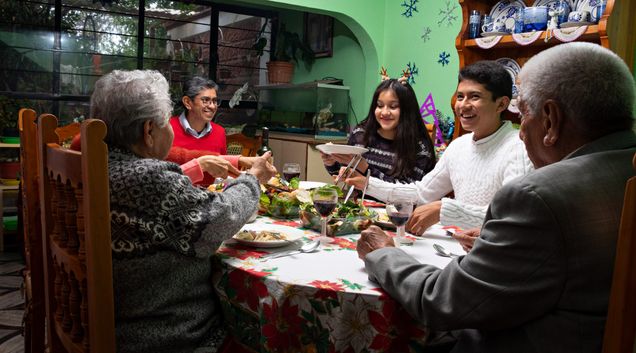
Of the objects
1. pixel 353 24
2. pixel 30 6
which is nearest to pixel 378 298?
pixel 353 24

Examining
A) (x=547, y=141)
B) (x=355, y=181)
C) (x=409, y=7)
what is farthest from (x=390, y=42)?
(x=547, y=141)

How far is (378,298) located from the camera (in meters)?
1.21

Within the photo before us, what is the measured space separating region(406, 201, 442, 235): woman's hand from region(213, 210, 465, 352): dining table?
0.45m

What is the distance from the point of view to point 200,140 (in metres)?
3.88

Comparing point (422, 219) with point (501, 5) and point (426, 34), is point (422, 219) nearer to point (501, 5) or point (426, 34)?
point (501, 5)

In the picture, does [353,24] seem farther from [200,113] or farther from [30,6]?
[30,6]

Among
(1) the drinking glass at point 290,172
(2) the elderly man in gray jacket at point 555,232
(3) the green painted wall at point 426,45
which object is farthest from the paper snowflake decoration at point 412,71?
(2) the elderly man in gray jacket at point 555,232

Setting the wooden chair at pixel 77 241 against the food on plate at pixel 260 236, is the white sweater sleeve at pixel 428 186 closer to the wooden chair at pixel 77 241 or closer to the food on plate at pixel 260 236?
the food on plate at pixel 260 236

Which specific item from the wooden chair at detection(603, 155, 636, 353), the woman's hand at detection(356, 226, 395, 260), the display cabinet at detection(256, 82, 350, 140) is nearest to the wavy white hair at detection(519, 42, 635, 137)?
the wooden chair at detection(603, 155, 636, 353)

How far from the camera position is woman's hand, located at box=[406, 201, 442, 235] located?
1830 mm

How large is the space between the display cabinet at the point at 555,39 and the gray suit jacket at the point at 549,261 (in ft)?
6.44

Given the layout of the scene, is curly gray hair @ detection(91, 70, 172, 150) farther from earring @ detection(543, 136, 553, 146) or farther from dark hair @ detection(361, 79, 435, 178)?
dark hair @ detection(361, 79, 435, 178)

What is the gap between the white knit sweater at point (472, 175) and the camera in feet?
6.39

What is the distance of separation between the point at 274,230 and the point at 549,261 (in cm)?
103
